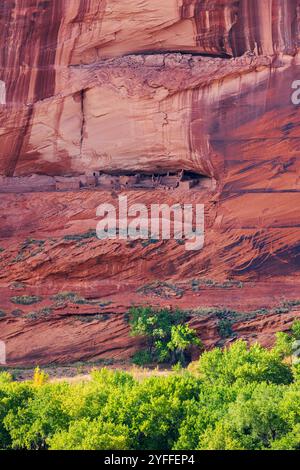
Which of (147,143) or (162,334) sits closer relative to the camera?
(162,334)

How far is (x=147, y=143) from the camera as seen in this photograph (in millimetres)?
45438

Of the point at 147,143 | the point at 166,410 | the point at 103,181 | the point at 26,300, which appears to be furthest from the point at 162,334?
the point at 166,410

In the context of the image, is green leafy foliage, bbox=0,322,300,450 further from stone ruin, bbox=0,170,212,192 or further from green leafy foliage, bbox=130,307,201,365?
stone ruin, bbox=0,170,212,192

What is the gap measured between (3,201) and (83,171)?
7.60 ft

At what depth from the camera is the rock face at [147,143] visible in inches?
1740

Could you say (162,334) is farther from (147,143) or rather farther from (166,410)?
(166,410)

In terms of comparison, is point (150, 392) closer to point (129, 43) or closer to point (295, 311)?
point (295, 311)

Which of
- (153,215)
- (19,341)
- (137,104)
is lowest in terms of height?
(19,341)

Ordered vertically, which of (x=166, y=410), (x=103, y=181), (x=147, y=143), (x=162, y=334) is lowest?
(x=162, y=334)

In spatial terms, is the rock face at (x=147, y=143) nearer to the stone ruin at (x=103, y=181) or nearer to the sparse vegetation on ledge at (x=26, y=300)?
the sparse vegetation on ledge at (x=26, y=300)

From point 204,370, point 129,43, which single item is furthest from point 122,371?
point 129,43

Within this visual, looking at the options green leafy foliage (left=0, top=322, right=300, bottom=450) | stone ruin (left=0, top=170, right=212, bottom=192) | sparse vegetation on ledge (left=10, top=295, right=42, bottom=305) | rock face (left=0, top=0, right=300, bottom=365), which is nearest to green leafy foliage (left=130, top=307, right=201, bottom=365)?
rock face (left=0, top=0, right=300, bottom=365)

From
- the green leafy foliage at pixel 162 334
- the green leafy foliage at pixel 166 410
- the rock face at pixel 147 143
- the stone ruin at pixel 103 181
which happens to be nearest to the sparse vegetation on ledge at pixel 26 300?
the rock face at pixel 147 143

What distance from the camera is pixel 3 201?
150 feet
